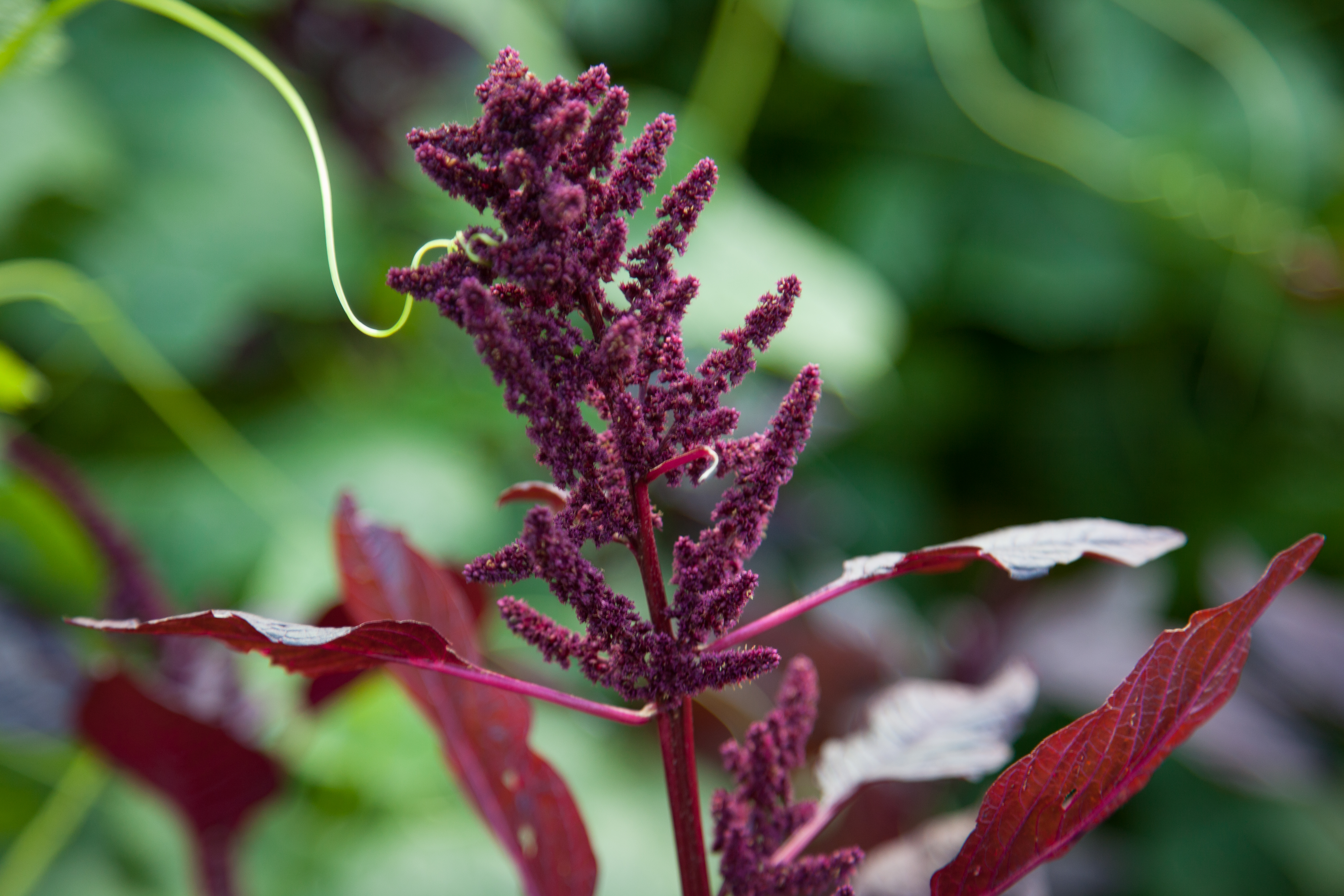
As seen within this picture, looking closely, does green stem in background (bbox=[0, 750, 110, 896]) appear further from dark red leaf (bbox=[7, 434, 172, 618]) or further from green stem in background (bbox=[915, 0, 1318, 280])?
green stem in background (bbox=[915, 0, 1318, 280])

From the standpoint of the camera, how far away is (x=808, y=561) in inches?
39.3

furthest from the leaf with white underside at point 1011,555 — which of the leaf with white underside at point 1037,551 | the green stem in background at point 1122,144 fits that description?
the green stem in background at point 1122,144

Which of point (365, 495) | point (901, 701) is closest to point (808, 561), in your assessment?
point (365, 495)

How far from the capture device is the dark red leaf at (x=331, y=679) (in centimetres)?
40

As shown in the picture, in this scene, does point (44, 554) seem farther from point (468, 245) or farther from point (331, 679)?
point (468, 245)

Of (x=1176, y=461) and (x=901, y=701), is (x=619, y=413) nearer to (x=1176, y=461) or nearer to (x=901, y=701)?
(x=901, y=701)

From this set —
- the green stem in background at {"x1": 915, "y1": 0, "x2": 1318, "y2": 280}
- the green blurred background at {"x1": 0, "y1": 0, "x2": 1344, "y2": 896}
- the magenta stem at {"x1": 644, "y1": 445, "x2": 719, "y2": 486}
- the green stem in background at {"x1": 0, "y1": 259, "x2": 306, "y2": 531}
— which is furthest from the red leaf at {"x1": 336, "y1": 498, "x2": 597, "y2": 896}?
the green stem in background at {"x1": 915, "y1": 0, "x2": 1318, "y2": 280}

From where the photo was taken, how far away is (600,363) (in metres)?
0.23

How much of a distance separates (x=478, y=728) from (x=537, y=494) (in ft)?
0.29

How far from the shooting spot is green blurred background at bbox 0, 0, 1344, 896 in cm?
63

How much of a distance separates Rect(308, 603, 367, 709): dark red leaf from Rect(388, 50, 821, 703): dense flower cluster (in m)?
0.19

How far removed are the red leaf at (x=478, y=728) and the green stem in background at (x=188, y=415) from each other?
48 cm

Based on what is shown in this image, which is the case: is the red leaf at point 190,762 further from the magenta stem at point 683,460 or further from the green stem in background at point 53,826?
the magenta stem at point 683,460

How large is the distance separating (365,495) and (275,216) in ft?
0.95
